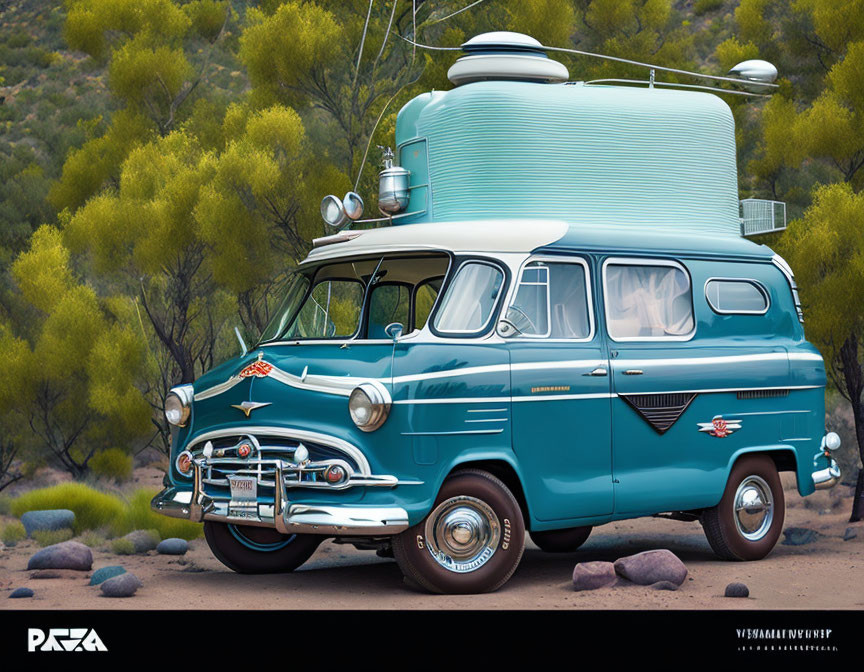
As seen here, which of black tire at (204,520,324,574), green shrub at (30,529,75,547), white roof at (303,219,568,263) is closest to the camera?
white roof at (303,219,568,263)

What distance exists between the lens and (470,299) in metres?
9.14

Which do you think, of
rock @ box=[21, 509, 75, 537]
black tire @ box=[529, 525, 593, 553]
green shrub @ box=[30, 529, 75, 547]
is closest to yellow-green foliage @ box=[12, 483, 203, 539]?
rock @ box=[21, 509, 75, 537]

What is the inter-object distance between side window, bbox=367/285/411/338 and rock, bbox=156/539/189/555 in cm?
329

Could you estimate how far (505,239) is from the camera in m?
9.31

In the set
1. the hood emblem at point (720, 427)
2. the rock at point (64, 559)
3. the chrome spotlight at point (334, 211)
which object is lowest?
the rock at point (64, 559)

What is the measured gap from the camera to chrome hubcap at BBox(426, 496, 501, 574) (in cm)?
863

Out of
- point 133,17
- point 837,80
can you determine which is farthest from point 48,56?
point 837,80

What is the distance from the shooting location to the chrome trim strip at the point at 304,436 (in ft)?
27.7

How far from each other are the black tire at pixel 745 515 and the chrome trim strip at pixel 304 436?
139 inches

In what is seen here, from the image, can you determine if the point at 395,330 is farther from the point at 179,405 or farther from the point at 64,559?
the point at 64,559

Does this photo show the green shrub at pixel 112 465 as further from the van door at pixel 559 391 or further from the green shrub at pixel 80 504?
the van door at pixel 559 391

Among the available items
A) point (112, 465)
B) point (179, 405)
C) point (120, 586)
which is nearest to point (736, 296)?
point (179, 405)

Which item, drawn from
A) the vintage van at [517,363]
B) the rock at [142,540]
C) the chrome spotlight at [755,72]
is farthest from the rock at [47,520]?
the chrome spotlight at [755,72]

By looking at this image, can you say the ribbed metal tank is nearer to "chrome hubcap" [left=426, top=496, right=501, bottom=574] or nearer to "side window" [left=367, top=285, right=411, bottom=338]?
"side window" [left=367, top=285, right=411, bottom=338]
